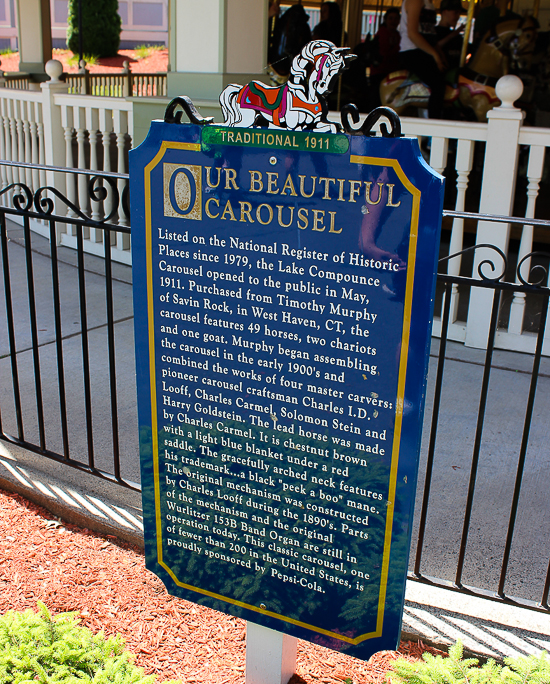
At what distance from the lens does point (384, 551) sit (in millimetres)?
1774

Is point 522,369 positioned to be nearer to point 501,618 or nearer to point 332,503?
point 501,618

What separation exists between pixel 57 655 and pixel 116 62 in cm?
3808

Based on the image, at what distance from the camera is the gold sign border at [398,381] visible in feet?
4.99

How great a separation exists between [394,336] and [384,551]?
1.89 feet

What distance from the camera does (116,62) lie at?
35.9 m

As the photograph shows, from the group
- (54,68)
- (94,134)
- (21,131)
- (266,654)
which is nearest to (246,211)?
(266,654)

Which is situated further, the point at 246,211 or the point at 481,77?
the point at 481,77

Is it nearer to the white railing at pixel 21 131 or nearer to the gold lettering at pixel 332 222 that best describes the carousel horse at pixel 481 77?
the white railing at pixel 21 131

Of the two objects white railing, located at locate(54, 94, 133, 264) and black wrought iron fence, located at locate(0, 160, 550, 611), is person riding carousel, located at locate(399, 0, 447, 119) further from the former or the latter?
white railing, located at locate(54, 94, 133, 264)

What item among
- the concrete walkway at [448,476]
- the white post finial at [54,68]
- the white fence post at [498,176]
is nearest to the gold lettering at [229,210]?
the concrete walkway at [448,476]

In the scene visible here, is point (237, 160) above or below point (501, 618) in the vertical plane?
above

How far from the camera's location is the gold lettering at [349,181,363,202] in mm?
1548

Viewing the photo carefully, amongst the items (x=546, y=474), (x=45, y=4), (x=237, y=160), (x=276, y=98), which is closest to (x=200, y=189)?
(x=237, y=160)

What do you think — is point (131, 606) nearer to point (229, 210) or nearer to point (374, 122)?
point (229, 210)
